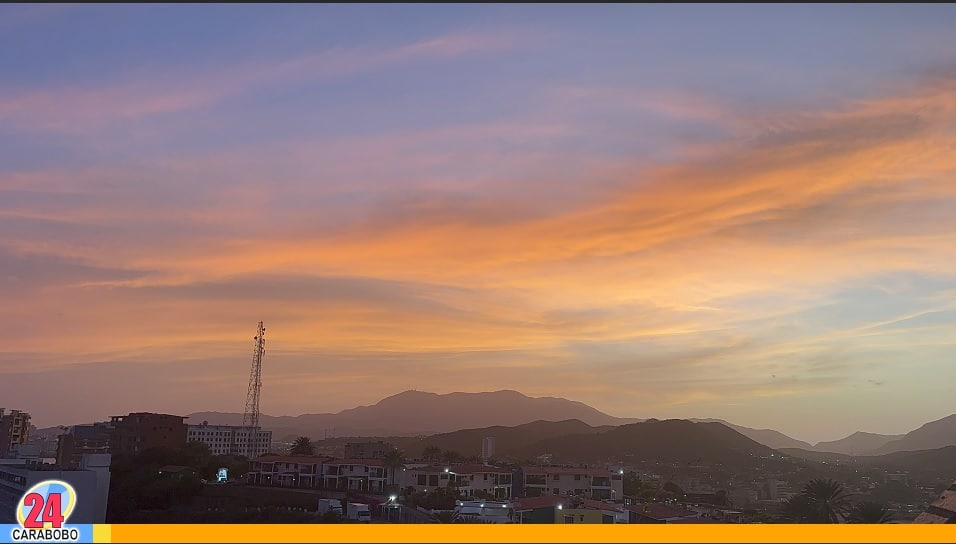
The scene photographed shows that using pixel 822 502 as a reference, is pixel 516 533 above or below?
above

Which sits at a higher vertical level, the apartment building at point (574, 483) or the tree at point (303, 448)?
the tree at point (303, 448)

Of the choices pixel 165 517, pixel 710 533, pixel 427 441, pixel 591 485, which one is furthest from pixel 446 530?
pixel 427 441

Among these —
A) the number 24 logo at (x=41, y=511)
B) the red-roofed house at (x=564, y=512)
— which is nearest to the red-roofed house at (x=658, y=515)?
the red-roofed house at (x=564, y=512)

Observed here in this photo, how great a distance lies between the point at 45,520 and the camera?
9289 millimetres

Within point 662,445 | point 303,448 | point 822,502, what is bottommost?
point 822,502

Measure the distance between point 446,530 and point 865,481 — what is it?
58.7 meters

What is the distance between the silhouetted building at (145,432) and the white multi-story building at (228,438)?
16465mm

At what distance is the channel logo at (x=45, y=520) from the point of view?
877 cm

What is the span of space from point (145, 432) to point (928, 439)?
3794 inches

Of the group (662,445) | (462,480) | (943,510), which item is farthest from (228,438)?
(943,510)

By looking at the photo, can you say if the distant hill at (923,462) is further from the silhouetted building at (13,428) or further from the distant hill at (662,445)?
the silhouetted building at (13,428)

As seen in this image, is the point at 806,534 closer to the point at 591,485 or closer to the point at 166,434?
the point at 591,485

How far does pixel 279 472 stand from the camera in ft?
147

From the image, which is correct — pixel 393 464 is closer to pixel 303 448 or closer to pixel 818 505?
pixel 303 448
